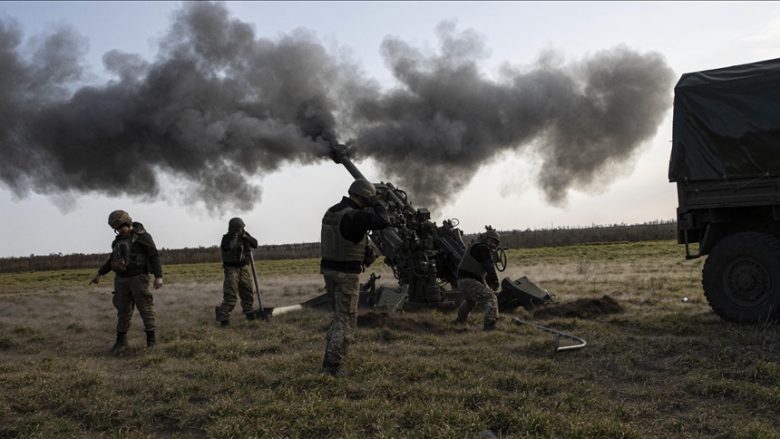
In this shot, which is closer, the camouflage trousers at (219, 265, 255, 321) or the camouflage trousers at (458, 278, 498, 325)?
the camouflage trousers at (458, 278, 498, 325)

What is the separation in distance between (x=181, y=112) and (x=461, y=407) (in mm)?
10145

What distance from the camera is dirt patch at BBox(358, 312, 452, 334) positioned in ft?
31.6

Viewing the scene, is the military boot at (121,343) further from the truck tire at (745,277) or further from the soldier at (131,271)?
the truck tire at (745,277)

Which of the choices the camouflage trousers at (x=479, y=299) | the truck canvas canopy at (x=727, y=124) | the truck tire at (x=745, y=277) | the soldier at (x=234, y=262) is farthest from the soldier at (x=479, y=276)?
the soldier at (x=234, y=262)

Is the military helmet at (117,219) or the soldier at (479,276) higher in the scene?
the military helmet at (117,219)

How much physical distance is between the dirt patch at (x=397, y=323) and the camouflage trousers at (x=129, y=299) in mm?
2929

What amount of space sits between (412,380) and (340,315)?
958mm

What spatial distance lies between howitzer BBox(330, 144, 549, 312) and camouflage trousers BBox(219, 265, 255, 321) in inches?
79.8

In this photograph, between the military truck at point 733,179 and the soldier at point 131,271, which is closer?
the military truck at point 733,179

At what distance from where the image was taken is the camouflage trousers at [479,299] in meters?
9.59

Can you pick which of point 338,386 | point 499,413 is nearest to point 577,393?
point 499,413

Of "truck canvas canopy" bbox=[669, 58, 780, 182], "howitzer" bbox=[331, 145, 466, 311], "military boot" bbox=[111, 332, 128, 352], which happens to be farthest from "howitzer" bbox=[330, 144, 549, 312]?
"military boot" bbox=[111, 332, 128, 352]

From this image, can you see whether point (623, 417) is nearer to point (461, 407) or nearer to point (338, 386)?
point (461, 407)

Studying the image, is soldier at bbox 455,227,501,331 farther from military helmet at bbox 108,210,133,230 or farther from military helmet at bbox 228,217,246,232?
military helmet at bbox 108,210,133,230
